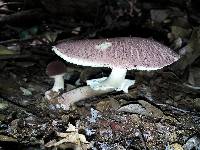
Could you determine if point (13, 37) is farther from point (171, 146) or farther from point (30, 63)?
point (171, 146)

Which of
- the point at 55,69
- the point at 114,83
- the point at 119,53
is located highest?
the point at 119,53

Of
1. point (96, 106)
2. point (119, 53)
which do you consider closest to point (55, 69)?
point (96, 106)

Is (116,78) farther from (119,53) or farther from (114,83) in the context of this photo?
(119,53)

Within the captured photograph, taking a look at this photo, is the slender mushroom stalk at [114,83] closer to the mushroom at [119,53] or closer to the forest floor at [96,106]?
the forest floor at [96,106]

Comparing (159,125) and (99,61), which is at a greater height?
(99,61)

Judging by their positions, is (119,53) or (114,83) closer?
(119,53)

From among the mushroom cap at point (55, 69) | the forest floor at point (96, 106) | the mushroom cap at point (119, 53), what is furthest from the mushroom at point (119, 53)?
the forest floor at point (96, 106)

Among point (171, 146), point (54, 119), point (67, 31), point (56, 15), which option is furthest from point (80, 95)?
point (56, 15)
